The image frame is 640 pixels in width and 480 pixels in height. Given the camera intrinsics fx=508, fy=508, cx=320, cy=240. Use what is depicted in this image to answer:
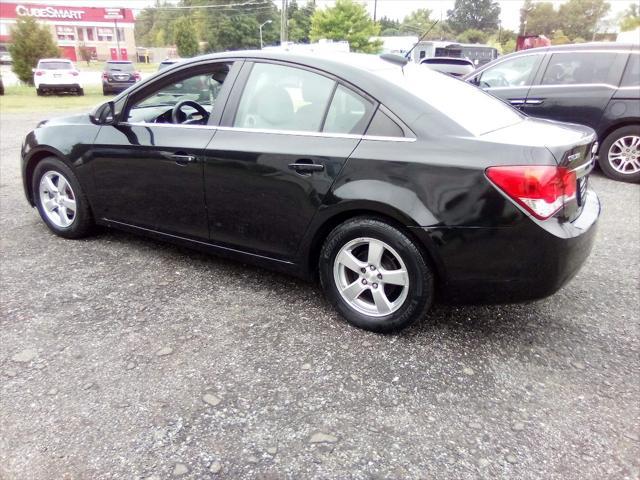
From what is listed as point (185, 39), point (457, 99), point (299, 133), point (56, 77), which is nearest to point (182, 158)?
point (299, 133)

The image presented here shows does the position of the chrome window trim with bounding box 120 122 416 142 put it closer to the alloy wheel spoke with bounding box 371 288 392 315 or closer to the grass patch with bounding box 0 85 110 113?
the alloy wheel spoke with bounding box 371 288 392 315

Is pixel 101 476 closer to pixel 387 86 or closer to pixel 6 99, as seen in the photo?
pixel 387 86

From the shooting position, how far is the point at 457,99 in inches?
120

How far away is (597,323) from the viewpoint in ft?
10.3

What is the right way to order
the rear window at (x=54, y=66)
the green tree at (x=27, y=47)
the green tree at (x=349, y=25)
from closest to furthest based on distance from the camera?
the rear window at (x=54, y=66), the green tree at (x=27, y=47), the green tree at (x=349, y=25)

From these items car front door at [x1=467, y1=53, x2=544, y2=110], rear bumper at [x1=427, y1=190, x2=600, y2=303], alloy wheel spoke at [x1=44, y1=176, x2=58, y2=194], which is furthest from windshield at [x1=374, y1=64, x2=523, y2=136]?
car front door at [x1=467, y1=53, x2=544, y2=110]

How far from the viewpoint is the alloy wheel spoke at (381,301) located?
9.46 feet

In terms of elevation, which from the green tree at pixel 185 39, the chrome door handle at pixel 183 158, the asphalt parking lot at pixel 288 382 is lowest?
the asphalt parking lot at pixel 288 382

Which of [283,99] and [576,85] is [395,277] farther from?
[576,85]

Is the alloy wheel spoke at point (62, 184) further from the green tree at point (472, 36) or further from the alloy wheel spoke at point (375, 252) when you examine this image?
the green tree at point (472, 36)

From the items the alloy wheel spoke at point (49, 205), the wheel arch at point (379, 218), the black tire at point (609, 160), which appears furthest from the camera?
the black tire at point (609, 160)

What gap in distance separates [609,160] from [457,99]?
483cm

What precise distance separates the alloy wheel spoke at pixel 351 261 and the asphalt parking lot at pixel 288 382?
1.27 ft

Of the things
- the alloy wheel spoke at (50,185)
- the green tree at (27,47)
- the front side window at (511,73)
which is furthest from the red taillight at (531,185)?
the green tree at (27,47)
